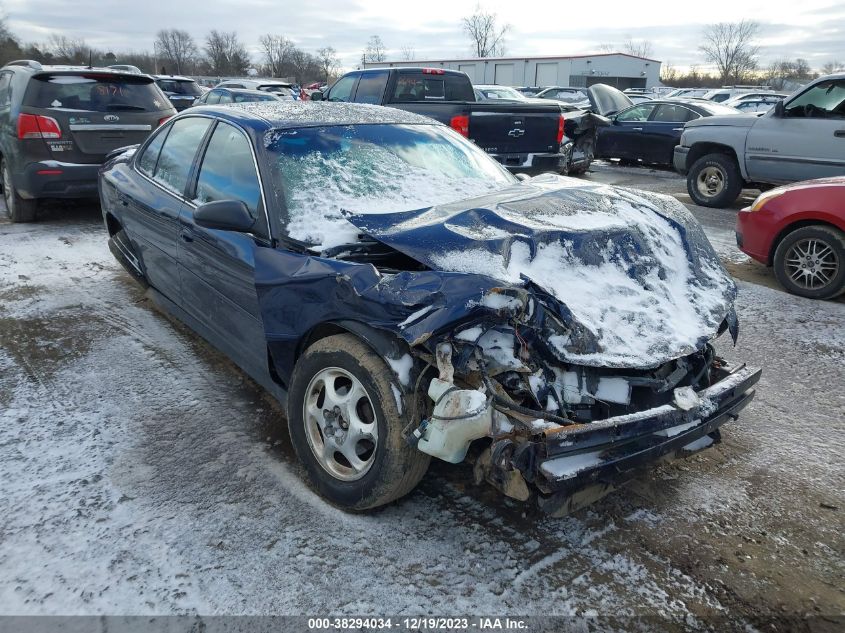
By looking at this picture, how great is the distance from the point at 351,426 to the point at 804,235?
198 inches

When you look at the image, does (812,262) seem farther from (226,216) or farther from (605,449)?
(226,216)

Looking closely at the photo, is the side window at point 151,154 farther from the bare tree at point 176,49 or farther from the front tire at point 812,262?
the bare tree at point 176,49

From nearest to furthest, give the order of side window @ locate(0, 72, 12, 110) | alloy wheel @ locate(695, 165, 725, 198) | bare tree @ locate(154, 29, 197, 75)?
side window @ locate(0, 72, 12, 110) → alloy wheel @ locate(695, 165, 725, 198) → bare tree @ locate(154, 29, 197, 75)

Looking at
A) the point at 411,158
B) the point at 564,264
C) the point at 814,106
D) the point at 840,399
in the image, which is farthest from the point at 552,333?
the point at 814,106

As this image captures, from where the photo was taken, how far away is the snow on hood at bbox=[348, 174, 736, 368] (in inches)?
100

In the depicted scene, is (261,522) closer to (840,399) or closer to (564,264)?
(564,264)

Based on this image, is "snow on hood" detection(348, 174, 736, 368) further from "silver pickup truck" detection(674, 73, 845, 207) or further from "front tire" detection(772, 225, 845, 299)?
"silver pickup truck" detection(674, 73, 845, 207)

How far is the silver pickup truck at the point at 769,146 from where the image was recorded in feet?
26.2

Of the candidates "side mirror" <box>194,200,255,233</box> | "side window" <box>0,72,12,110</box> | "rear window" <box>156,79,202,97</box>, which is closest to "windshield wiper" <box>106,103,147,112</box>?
"side window" <box>0,72,12,110</box>

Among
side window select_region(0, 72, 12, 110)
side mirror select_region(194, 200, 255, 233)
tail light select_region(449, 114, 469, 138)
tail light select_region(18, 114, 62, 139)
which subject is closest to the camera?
side mirror select_region(194, 200, 255, 233)

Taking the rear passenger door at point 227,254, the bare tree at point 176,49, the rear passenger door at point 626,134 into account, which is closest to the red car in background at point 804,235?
the rear passenger door at point 227,254

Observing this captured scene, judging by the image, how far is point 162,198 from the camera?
414 centimetres

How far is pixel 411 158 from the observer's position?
3805 millimetres

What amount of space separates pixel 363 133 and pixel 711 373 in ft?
7.81
